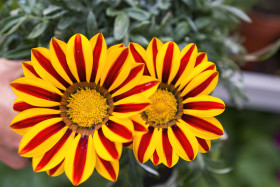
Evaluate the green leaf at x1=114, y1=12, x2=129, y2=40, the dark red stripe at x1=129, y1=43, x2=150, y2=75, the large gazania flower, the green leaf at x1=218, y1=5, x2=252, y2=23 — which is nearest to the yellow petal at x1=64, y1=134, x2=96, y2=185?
the large gazania flower

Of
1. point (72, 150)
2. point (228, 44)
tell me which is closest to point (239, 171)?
point (228, 44)

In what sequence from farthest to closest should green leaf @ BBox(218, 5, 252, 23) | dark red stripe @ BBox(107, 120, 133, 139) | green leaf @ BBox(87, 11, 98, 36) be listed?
green leaf @ BBox(218, 5, 252, 23)
green leaf @ BBox(87, 11, 98, 36)
dark red stripe @ BBox(107, 120, 133, 139)

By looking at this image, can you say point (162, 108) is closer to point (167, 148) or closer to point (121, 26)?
point (167, 148)

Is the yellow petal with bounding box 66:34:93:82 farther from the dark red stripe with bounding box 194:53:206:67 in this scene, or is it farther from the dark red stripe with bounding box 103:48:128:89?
the dark red stripe with bounding box 194:53:206:67

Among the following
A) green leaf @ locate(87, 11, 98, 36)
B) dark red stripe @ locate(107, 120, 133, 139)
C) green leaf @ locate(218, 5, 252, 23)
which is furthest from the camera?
green leaf @ locate(218, 5, 252, 23)

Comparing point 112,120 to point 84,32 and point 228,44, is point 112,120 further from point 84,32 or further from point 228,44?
point 228,44

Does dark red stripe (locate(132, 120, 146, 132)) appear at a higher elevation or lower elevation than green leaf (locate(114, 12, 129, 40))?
lower

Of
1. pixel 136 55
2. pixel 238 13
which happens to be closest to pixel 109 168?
pixel 136 55
